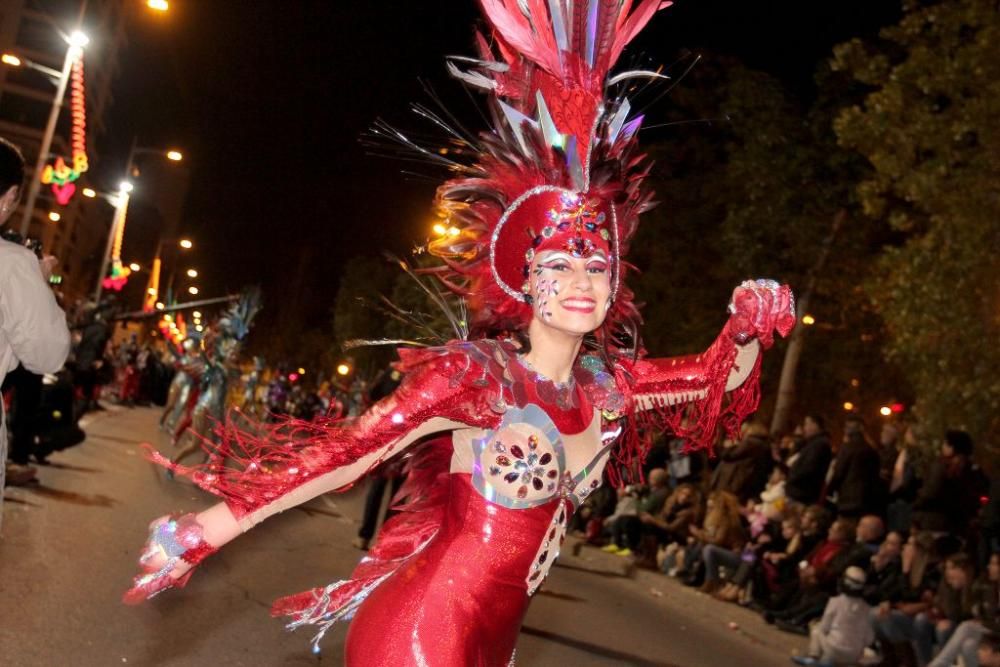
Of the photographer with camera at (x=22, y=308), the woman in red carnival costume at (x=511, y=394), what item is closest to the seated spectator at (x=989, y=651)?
the woman in red carnival costume at (x=511, y=394)

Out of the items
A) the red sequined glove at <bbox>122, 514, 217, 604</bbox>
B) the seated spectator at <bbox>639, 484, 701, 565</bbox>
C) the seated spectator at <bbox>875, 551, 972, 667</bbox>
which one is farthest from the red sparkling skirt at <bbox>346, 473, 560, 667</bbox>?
the seated spectator at <bbox>639, 484, 701, 565</bbox>

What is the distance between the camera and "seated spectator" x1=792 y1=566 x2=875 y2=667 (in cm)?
876

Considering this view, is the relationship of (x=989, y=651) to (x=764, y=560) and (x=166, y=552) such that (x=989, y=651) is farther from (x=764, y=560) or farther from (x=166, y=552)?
(x=166, y=552)

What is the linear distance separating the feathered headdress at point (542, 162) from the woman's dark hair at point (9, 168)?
1.22m

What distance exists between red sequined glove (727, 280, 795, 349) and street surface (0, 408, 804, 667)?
150 centimetres

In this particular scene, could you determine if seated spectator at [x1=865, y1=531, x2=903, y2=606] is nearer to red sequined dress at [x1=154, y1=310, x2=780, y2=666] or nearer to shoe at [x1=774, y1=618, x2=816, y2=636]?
shoe at [x1=774, y1=618, x2=816, y2=636]

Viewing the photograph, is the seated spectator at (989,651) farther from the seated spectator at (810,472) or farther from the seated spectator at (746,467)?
the seated spectator at (746,467)

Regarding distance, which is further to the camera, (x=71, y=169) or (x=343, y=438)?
(x=71, y=169)

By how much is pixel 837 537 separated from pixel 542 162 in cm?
792

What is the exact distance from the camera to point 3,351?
3.29 meters

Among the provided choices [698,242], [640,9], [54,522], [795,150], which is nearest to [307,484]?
[640,9]

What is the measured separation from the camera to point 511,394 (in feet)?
10.6

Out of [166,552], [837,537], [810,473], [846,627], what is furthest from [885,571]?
[166,552]

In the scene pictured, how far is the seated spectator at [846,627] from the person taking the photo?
8.76m
